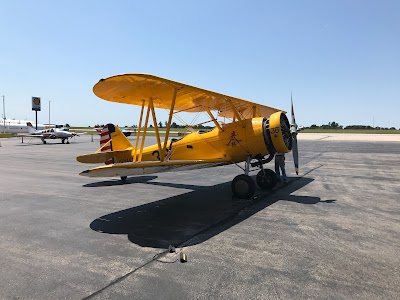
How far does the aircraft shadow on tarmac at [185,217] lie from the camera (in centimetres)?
564

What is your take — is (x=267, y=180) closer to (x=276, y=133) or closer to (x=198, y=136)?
(x=276, y=133)

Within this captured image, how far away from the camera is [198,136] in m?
10.2

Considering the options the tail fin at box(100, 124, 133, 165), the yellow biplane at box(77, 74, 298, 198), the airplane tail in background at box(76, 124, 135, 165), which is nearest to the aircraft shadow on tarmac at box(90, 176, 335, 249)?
the yellow biplane at box(77, 74, 298, 198)

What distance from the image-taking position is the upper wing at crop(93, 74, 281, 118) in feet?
24.1

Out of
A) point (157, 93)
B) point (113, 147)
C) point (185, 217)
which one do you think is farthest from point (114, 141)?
point (185, 217)

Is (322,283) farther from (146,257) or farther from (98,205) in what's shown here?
(98,205)

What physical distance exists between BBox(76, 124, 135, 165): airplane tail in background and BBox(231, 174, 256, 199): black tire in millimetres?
4579

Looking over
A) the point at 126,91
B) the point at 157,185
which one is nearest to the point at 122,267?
the point at 126,91

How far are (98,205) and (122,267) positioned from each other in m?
4.21

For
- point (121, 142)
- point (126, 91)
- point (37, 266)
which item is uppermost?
point (126, 91)

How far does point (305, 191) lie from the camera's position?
998cm

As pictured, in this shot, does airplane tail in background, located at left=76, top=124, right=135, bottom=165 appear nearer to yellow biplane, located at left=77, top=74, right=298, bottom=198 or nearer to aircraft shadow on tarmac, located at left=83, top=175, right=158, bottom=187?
yellow biplane, located at left=77, top=74, right=298, bottom=198

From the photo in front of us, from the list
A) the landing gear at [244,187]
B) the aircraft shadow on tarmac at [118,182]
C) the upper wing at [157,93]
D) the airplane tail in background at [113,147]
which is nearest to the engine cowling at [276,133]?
the landing gear at [244,187]

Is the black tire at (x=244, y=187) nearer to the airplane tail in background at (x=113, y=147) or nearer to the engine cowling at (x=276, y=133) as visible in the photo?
the engine cowling at (x=276, y=133)
